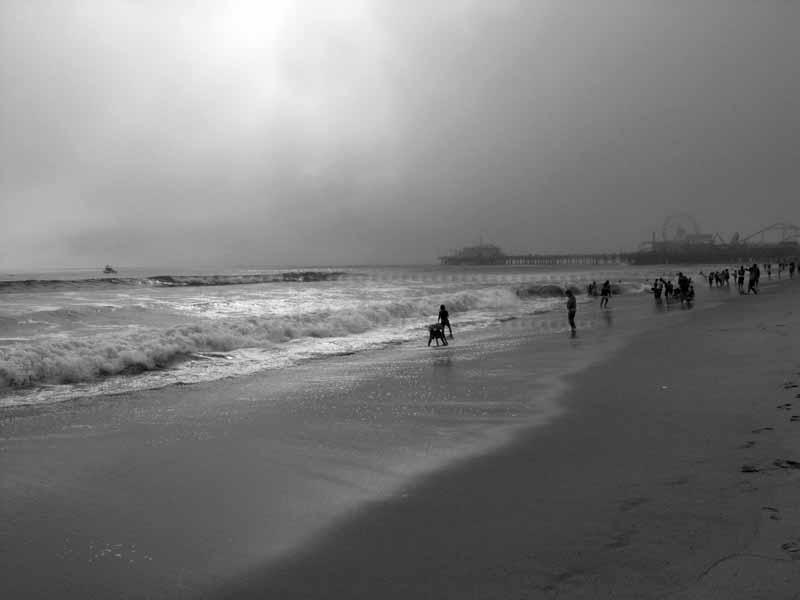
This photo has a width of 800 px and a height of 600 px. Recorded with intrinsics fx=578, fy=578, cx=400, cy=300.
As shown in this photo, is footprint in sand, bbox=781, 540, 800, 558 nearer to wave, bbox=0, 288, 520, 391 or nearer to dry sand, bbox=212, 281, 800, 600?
dry sand, bbox=212, 281, 800, 600

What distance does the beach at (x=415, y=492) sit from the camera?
409cm

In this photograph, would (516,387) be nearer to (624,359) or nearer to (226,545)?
(624,359)

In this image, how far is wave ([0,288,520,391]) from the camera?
1427 cm

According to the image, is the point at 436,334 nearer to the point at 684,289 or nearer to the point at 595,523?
the point at 595,523

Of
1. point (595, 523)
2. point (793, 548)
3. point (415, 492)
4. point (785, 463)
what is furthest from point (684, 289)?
point (793, 548)

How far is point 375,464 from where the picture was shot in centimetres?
695

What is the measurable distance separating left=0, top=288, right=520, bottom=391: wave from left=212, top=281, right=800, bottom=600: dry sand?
11907 millimetres

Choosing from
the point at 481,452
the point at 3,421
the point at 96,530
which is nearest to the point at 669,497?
the point at 481,452

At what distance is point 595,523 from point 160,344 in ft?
50.5

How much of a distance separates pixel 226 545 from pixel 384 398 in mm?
6334

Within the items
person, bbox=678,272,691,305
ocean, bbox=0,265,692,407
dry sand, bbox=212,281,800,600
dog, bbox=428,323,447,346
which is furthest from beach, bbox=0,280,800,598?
person, bbox=678,272,691,305

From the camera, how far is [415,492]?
5.91 meters

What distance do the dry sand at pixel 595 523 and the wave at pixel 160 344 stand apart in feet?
39.1

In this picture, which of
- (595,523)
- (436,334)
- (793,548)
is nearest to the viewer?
(793,548)
